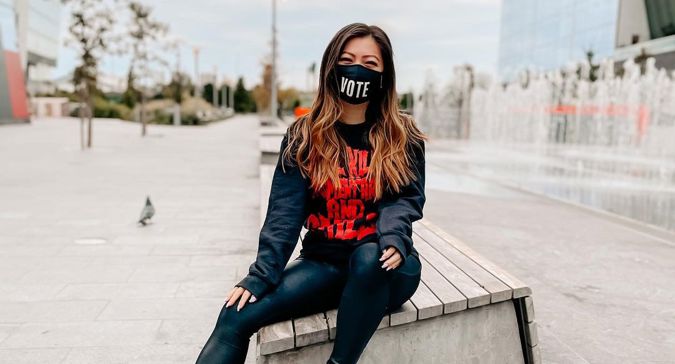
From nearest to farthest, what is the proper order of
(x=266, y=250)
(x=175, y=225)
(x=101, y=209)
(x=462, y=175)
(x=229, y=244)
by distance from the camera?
(x=266, y=250), (x=229, y=244), (x=175, y=225), (x=101, y=209), (x=462, y=175)

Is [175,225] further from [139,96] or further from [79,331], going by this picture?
[139,96]

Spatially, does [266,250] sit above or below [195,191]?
above

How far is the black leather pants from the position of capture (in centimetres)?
224

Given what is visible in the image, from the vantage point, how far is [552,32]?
5006 centimetres

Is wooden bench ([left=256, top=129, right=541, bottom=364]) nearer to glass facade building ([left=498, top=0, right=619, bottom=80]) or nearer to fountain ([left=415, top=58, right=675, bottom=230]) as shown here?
fountain ([left=415, top=58, right=675, bottom=230])

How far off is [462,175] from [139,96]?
18.4 m

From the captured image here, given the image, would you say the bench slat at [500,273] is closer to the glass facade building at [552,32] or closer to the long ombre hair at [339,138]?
the long ombre hair at [339,138]

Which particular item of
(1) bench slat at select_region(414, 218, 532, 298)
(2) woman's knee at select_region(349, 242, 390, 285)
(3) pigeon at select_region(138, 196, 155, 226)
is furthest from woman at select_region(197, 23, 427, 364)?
(3) pigeon at select_region(138, 196, 155, 226)

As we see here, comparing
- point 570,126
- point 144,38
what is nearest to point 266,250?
point 144,38

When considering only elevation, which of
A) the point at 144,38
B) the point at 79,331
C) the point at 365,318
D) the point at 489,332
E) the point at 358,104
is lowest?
the point at 79,331

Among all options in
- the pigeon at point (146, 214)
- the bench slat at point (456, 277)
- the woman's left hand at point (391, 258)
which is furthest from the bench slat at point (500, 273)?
the pigeon at point (146, 214)

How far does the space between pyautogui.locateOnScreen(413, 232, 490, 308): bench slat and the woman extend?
340 mm

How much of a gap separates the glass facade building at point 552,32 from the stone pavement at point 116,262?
41.2m

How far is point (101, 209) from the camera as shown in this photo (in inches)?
293
